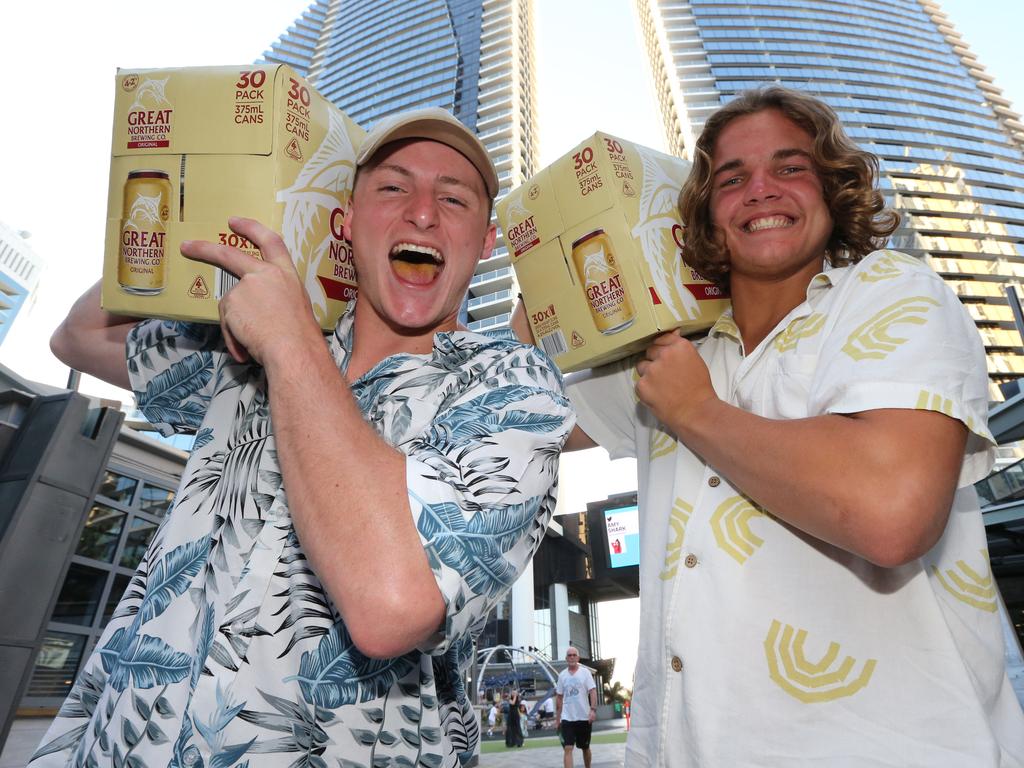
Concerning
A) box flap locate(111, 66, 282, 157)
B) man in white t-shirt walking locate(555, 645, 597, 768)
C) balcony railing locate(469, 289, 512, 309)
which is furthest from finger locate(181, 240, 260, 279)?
balcony railing locate(469, 289, 512, 309)

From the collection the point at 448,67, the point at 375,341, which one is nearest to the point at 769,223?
the point at 375,341

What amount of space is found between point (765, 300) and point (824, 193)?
336mm

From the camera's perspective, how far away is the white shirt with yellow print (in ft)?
3.21

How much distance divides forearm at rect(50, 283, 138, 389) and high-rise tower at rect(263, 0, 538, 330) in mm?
56929

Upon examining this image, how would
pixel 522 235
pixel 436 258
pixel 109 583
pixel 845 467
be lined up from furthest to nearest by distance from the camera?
pixel 109 583 → pixel 522 235 → pixel 436 258 → pixel 845 467

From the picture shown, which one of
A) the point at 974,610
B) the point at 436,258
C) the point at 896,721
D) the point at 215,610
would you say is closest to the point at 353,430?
the point at 215,610

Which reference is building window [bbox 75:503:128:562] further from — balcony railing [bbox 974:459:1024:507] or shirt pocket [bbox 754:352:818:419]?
balcony railing [bbox 974:459:1024:507]

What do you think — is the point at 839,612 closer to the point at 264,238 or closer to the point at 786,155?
the point at 786,155

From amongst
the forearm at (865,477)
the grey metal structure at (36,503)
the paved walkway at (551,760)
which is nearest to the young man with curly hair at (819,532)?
the forearm at (865,477)

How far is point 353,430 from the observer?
2.67 ft

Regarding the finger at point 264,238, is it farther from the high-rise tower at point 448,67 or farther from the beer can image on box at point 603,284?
the high-rise tower at point 448,67

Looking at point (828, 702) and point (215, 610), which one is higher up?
point (215, 610)

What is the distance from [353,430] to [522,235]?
1.01 metres

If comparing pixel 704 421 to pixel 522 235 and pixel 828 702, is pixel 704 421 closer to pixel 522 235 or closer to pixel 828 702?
pixel 828 702
